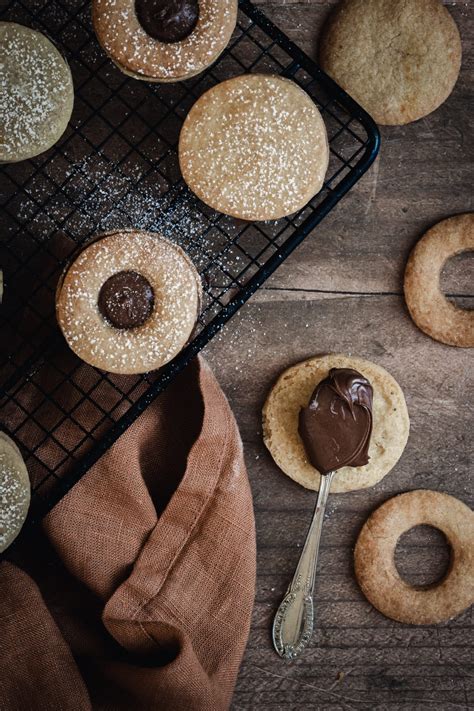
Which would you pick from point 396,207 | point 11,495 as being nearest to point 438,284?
point 396,207

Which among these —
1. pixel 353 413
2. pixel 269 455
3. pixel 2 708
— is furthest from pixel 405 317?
pixel 2 708

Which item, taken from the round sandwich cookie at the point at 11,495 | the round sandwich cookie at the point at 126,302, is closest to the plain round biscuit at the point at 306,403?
the round sandwich cookie at the point at 126,302

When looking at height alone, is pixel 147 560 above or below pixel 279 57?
below

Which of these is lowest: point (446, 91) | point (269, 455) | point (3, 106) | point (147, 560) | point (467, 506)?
point (467, 506)

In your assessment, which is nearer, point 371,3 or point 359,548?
point 371,3

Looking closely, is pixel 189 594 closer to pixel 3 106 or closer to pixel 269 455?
pixel 269 455

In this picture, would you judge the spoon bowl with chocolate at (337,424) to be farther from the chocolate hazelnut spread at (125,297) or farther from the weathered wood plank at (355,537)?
the chocolate hazelnut spread at (125,297)

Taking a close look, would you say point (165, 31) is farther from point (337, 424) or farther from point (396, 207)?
point (337, 424)
